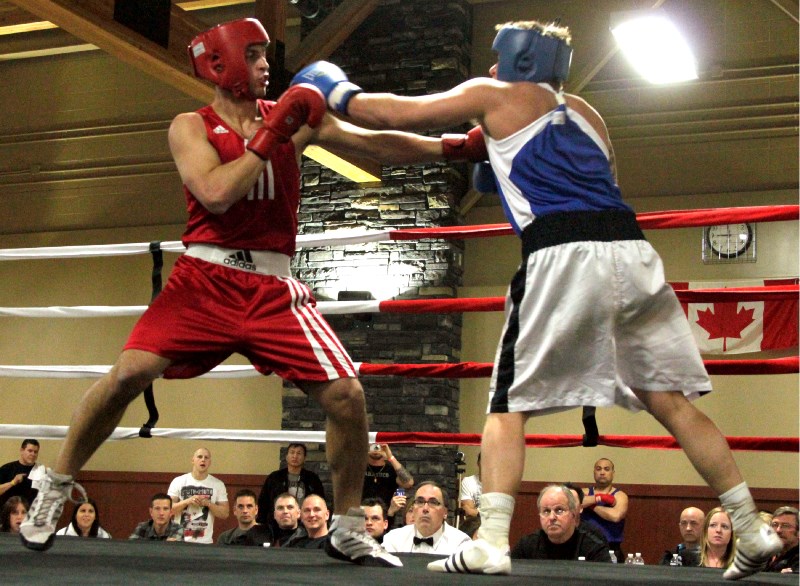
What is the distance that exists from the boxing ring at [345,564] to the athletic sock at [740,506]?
0.15 meters

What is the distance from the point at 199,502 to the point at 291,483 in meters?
0.53

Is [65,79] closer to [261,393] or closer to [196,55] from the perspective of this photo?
[261,393]

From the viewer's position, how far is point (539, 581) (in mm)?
1940

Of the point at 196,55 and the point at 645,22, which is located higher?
the point at 645,22

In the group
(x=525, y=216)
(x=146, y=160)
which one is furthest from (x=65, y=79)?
(x=525, y=216)

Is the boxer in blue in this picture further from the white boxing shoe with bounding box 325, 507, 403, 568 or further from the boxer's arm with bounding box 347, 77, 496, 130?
the white boxing shoe with bounding box 325, 507, 403, 568

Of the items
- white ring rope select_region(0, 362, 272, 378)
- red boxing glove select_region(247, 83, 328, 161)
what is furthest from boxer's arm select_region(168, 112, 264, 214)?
white ring rope select_region(0, 362, 272, 378)

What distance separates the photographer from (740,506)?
6.69 feet

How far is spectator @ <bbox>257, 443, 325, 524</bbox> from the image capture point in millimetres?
5824

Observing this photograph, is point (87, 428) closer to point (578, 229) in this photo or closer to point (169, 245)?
point (169, 245)

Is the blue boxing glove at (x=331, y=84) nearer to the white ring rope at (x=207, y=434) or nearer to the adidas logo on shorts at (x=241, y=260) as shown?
the adidas logo on shorts at (x=241, y=260)

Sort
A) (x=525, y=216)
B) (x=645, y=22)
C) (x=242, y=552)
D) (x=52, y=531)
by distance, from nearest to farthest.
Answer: (x=525, y=216) < (x=52, y=531) < (x=242, y=552) < (x=645, y=22)

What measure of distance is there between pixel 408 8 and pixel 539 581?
6376 mm

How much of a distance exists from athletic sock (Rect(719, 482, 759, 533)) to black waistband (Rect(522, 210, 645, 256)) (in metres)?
0.53
